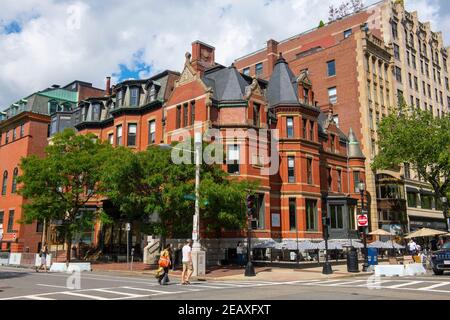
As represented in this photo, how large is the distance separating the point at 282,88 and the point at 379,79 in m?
18.9

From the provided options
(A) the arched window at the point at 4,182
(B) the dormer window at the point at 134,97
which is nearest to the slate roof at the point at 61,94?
(A) the arched window at the point at 4,182

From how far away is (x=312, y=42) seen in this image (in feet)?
209

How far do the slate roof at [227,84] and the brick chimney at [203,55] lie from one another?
4275 mm

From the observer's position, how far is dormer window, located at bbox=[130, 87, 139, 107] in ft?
139

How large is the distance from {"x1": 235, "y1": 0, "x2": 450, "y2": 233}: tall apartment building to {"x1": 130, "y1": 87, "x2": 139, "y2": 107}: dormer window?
20393 millimetres

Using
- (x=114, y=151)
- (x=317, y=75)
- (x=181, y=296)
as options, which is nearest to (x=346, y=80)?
(x=317, y=75)

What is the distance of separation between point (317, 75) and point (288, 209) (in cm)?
2451

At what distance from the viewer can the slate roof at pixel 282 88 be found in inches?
1464

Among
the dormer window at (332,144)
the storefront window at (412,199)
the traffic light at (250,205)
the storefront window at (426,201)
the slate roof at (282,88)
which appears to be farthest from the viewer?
the storefront window at (426,201)

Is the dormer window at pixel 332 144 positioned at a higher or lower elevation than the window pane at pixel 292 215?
higher

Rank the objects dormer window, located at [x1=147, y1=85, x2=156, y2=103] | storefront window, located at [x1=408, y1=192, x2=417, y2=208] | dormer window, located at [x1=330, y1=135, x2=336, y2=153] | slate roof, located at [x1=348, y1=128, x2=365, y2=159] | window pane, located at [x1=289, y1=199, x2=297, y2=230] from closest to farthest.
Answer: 1. window pane, located at [x1=289, y1=199, x2=297, y2=230]
2. dormer window, located at [x1=147, y1=85, x2=156, y2=103]
3. dormer window, located at [x1=330, y1=135, x2=336, y2=153]
4. slate roof, located at [x1=348, y1=128, x2=365, y2=159]
5. storefront window, located at [x1=408, y1=192, x2=417, y2=208]

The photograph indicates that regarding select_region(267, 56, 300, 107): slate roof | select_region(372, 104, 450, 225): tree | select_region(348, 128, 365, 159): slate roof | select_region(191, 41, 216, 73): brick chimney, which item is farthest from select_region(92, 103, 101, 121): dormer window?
select_region(372, 104, 450, 225): tree

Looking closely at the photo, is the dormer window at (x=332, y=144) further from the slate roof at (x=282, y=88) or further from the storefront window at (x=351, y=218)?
the slate roof at (x=282, y=88)

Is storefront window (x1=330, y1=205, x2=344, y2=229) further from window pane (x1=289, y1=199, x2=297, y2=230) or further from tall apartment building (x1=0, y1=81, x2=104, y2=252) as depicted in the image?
tall apartment building (x1=0, y1=81, x2=104, y2=252)
